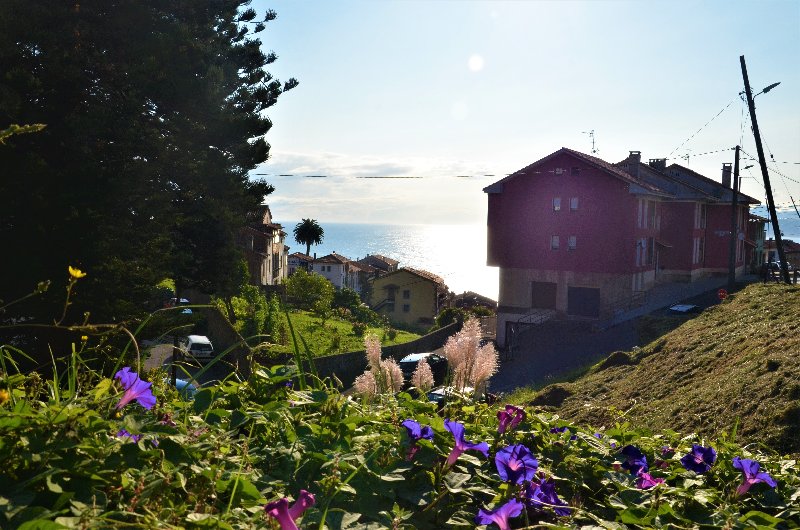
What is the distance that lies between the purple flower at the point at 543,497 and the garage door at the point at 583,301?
1376 inches

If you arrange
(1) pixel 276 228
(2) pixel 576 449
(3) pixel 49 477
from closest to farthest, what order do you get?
(3) pixel 49 477 → (2) pixel 576 449 → (1) pixel 276 228

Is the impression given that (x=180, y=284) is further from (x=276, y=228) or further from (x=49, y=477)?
(x=276, y=228)

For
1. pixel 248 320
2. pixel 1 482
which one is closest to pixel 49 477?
pixel 1 482

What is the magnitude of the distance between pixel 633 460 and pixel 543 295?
35663 mm

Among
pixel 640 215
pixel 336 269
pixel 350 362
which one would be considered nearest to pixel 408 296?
pixel 336 269

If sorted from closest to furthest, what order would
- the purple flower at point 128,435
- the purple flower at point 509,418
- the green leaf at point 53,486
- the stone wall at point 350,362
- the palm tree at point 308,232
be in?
1. the green leaf at point 53,486
2. the purple flower at point 128,435
3. the purple flower at point 509,418
4. the stone wall at point 350,362
5. the palm tree at point 308,232

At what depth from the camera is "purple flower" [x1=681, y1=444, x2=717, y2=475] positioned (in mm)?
2392

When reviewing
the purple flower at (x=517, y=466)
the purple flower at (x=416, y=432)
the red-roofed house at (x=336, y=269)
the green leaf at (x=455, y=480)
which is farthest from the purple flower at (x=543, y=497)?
the red-roofed house at (x=336, y=269)

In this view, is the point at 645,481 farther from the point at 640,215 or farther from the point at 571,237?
the point at 640,215

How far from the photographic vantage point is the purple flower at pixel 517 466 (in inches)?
77.4

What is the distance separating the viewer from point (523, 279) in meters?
37.6

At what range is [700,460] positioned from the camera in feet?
7.93

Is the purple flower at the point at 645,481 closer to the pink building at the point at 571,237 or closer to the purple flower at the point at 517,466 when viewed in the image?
Answer: the purple flower at the point at 517,466

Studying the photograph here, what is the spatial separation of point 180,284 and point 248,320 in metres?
9.53
